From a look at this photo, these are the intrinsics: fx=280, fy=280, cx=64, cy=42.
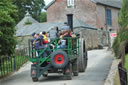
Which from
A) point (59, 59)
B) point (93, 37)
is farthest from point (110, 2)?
point (59, 59)

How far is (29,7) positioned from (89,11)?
26.3 metres

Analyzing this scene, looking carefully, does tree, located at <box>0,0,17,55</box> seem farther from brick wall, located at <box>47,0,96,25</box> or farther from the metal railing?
brick wall, located at <box>47,0,96,25</box>

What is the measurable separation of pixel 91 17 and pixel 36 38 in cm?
2915

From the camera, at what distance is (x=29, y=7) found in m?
64.8

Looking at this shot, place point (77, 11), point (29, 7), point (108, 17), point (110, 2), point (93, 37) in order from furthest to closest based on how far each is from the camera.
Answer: point (29, 7) < point (110, 2) < point (108, 17) < point (77, 11) < point (93, 37)

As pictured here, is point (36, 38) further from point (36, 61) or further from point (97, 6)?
point (97, 6)

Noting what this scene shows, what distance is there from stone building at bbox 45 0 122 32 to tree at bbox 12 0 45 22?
16.2 meters

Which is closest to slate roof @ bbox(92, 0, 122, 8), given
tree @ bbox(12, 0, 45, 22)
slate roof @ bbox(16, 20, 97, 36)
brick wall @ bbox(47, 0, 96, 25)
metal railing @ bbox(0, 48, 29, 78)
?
brick wall @ bbox(47, 0, 96, 25)

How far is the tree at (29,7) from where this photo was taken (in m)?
60.6

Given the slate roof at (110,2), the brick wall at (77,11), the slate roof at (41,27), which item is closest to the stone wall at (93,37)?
the slate roof at (41,27)

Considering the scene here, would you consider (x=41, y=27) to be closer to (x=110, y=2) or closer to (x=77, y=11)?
(x=77, y=11)

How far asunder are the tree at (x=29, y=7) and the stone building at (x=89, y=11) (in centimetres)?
1622

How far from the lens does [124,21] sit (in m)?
13.8

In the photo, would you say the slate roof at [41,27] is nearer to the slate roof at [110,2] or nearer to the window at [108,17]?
the slate roof at [110,2]
